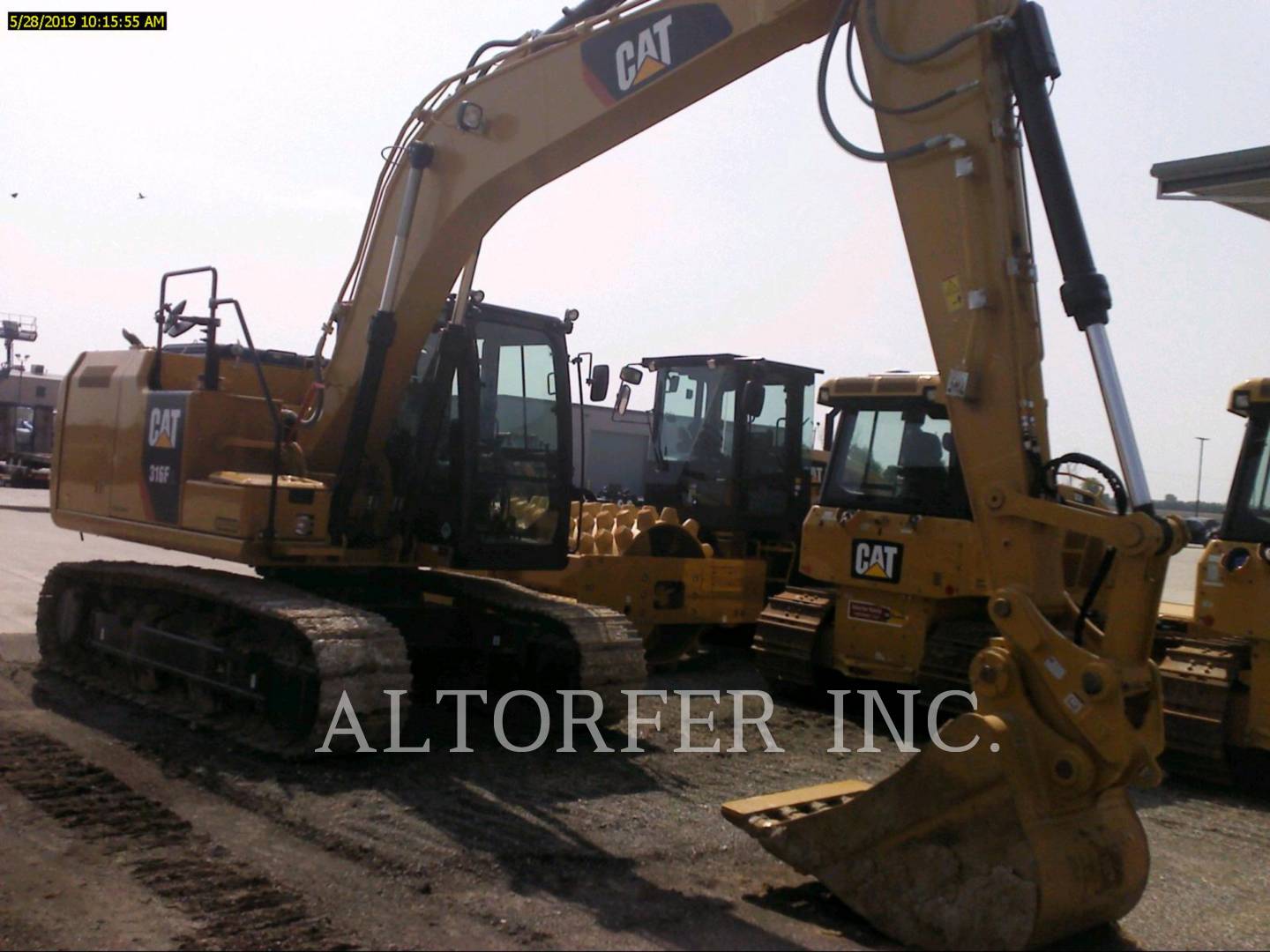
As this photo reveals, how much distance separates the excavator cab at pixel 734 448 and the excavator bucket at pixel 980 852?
678 cm

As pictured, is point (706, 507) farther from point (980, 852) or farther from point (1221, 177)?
point (980, 852)

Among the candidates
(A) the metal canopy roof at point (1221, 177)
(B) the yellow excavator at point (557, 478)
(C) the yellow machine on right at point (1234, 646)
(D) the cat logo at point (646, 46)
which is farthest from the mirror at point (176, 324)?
(A) the metal canopy roof at point (1221, 177)

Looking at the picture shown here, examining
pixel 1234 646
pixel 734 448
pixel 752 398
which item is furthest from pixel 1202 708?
pixel 734 448

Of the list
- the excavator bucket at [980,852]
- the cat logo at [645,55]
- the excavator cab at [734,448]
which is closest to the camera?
the excavator bucket at [980,852]

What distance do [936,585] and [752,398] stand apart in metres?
3.07

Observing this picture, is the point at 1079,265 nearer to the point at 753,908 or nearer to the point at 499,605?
the point at 753,908

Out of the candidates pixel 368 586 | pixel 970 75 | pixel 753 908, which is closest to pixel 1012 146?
pixel 970 75

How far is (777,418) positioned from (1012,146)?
274 inches

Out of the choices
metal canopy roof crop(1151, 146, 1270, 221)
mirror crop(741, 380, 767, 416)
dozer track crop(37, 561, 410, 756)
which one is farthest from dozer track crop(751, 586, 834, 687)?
metal canopy roof crop(1151, 146, 1270, 221)

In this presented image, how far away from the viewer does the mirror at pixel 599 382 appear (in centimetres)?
804

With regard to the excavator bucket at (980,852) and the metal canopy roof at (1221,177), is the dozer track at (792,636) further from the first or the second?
the metal canopy roof at (1221,177)

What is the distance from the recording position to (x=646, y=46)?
20.0ft

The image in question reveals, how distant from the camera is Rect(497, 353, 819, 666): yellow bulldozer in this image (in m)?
10.4

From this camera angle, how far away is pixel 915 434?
912 cm
